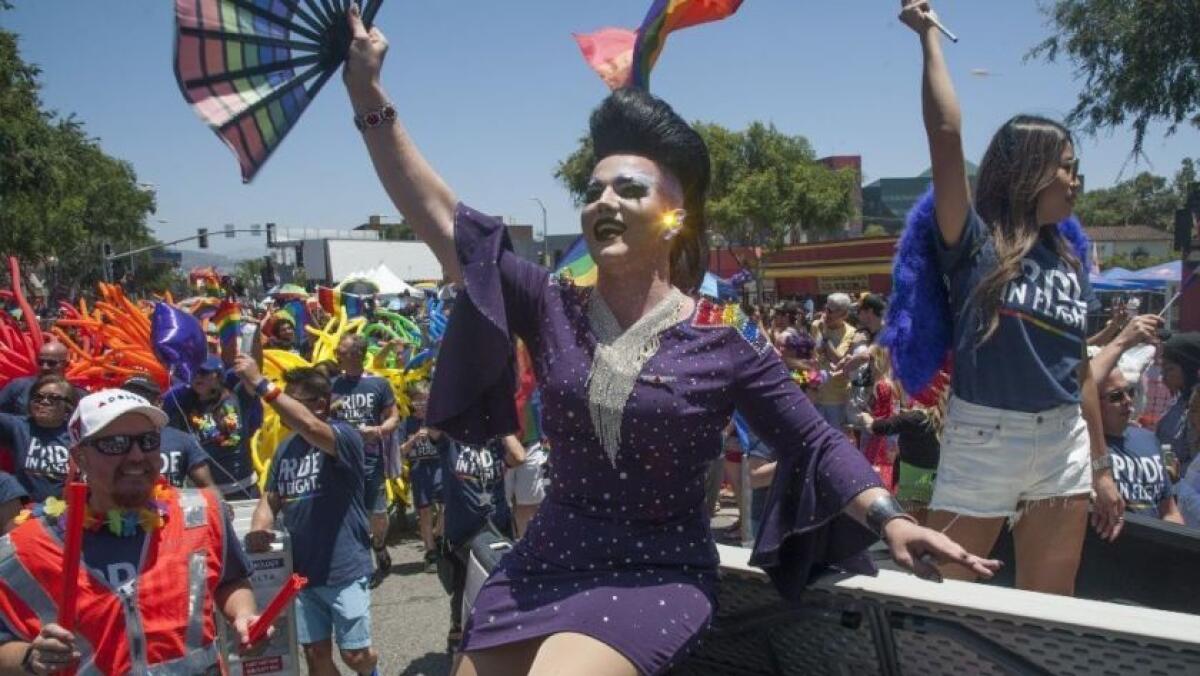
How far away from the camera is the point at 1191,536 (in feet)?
8.79

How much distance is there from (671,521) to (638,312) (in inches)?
18.0

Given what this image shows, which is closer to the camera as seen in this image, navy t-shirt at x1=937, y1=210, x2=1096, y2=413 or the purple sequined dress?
the purple sequined dress

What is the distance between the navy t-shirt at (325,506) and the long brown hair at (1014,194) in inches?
115

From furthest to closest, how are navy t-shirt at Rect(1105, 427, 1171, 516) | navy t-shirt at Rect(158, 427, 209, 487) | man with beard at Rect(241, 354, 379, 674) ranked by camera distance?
navy t-shirt at Rect(158, 427, 209, 487)
man with beard at Rect(241, 354, 379, 674)
navy t-shirt at Rect(1105, 427, 1171, 516)

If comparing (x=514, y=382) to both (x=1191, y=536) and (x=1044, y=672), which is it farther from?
(x=1191, y=536)

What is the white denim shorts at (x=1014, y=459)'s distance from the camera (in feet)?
7.65

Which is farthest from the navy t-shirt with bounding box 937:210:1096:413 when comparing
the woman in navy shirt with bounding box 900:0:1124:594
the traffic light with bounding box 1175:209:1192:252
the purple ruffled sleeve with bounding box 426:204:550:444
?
the traffic light with bounding box 1175:209:1192:252

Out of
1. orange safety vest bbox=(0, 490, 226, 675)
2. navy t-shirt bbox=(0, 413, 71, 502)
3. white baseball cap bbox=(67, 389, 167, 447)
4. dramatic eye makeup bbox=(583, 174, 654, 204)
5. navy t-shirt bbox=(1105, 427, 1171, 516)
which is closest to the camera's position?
dramatic eye makeup bbox=(583, 174, 654, 204)

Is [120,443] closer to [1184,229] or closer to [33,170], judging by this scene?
[1184,229]

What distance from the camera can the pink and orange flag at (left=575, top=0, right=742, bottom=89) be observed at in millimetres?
2727

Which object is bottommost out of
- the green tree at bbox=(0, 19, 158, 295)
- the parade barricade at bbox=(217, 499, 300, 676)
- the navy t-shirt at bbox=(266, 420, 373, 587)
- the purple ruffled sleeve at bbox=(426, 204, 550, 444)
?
the parade barricade at bbox=(217, 499, 300, 676)

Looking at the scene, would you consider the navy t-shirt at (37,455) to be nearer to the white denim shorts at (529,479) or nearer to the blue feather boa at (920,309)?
the white denim shorts at (529,479)

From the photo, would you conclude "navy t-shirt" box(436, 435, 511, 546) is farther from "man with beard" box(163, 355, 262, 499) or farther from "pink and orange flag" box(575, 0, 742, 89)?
"pink and orange flag" box(575, 0, 742, 89)

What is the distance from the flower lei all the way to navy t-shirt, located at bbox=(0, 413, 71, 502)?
2.22m
